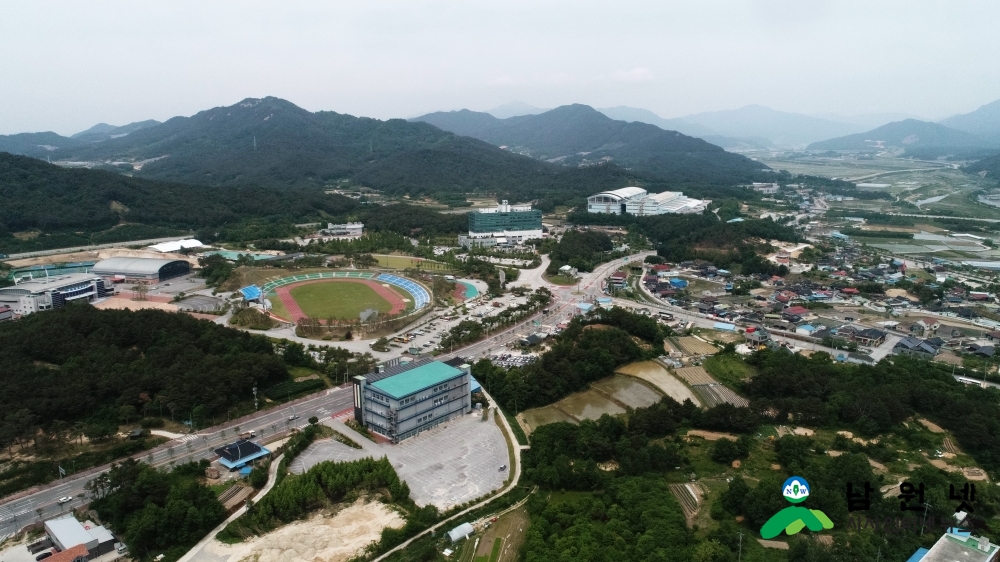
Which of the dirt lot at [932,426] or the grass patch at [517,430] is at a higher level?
the dirt lot at [932,426]

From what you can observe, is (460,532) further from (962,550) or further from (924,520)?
(924,520)

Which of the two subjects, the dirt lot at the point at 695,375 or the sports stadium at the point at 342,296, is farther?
the sports stadium at the point at 342,296

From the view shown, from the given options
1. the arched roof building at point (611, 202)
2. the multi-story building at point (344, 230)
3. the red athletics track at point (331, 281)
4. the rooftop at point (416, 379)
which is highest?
the arched roof building at point (611, 202)

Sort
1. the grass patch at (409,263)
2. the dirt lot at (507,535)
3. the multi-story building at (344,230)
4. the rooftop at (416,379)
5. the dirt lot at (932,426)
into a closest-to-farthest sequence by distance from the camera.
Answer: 1. the dirt lot at (507,535)
2. the dirt lot at (932,426)
3. the rooftop at (416,379)
4. the grass patch at (409,263)
5. the multi-story building at (344,230)

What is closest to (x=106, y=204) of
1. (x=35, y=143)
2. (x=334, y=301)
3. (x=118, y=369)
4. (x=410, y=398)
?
(x=334, y=301)

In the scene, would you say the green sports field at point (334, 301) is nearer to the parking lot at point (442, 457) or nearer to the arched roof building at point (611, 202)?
the parking lot at point (442, 457)

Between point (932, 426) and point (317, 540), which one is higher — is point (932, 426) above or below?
above

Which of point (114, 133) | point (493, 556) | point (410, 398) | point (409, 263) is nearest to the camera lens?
point (493, 556)

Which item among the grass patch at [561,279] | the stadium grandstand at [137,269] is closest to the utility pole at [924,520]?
the grass patch at [561,279]
